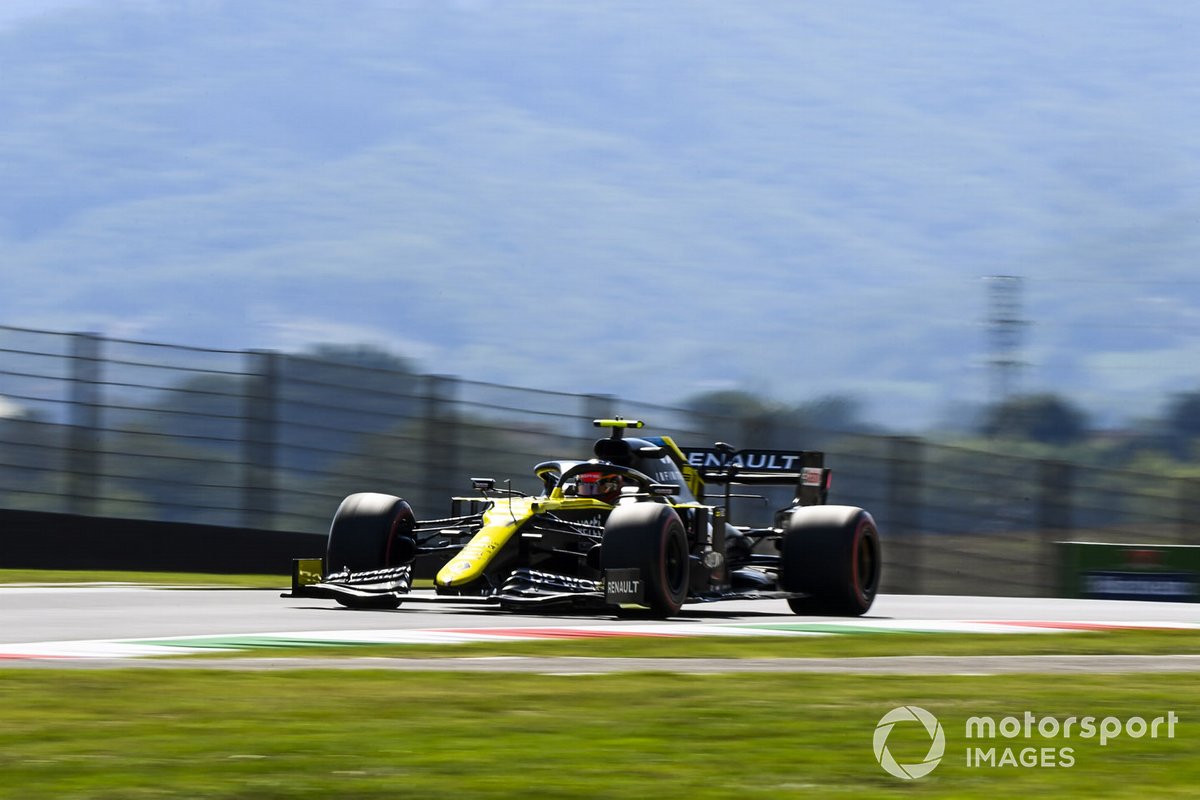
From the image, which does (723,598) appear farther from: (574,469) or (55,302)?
(55,302)

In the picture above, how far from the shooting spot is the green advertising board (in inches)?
771

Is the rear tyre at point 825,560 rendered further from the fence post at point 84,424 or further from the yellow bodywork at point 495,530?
the fence post at point 84,424

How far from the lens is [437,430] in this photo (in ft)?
63.4

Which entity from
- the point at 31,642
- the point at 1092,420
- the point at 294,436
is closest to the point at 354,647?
the point at 31,642

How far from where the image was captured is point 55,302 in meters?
176

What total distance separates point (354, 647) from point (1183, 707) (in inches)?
162

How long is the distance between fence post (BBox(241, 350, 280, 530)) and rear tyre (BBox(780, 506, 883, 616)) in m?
6.60

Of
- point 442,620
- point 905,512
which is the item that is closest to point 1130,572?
point 905,512

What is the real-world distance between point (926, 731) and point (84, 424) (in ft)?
43.2

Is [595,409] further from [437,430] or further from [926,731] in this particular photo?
[926,731]

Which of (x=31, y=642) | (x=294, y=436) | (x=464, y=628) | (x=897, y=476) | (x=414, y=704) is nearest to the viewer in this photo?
(x=414, y=704)

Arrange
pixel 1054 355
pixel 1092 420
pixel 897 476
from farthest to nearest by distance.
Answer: pixel 1054 355 < pixel 1092 420 < pixel 897 476

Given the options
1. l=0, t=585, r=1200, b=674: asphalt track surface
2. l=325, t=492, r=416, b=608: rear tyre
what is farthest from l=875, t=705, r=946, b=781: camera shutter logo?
l=325, t=492, r=416, b=608: rear tyre

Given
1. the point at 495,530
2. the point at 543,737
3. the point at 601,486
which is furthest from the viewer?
the point at 601,486
